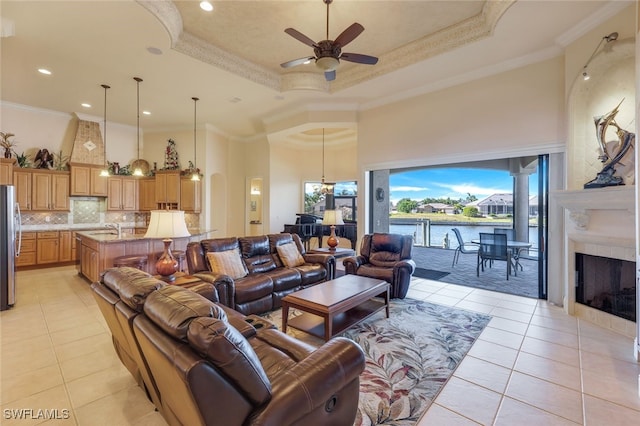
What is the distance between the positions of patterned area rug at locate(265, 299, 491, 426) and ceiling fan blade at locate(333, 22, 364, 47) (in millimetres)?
3214

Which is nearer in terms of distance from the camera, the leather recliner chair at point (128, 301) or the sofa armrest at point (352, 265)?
the leather recliner chair at point (128, 301)

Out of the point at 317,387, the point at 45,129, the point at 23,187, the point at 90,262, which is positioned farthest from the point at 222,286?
the point at 45,129

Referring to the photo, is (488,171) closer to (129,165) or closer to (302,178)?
(302,178)

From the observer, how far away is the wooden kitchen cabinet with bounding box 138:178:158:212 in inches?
308

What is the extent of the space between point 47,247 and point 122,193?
77.7 inches

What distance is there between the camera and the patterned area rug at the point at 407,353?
2088 mm

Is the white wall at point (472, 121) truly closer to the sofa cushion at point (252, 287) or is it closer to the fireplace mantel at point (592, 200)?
the fireplace mantel at point (592, 200)

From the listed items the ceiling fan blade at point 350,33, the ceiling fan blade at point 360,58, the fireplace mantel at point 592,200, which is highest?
the ceiling fan blade at point 350,33

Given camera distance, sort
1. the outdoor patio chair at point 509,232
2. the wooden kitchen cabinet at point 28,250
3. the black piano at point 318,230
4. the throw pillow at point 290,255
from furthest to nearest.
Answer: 1. the black piano at point 318,230
2. the wooden kitchen cabinet at point 28,250
3. the outdoor patio chair at point 509,232
4. the throw pillow at point 290,255

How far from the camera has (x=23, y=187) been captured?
6.23 m

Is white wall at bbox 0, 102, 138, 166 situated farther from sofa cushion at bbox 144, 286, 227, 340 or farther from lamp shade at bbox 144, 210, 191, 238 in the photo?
sofa cushion at bbox 144, 286, 227, 340

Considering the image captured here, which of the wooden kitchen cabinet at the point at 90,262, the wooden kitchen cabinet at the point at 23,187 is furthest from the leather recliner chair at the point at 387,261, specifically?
the wooden kitchen cabinet at the point at 23,187

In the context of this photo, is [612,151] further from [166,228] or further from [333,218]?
[166,228]

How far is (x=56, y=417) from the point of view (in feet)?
6.57
